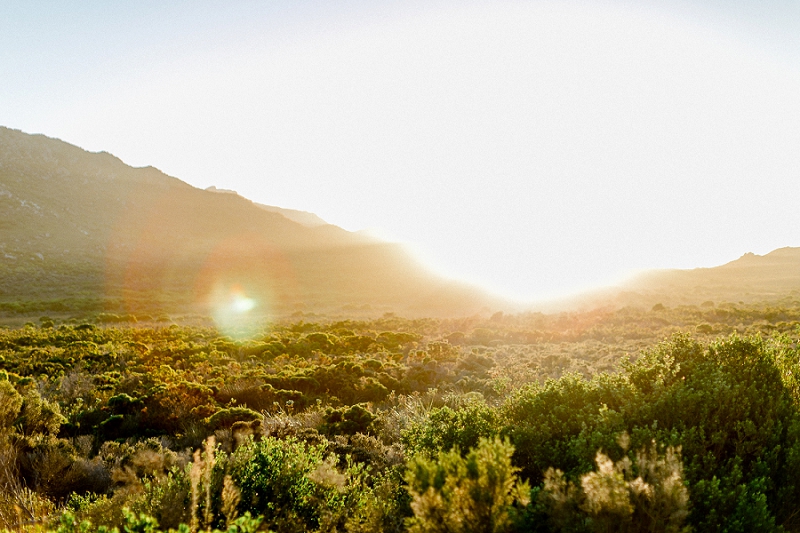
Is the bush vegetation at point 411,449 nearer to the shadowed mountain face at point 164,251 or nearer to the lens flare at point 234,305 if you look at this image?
the lens flare at point 234,305

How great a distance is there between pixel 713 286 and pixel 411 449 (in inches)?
3298

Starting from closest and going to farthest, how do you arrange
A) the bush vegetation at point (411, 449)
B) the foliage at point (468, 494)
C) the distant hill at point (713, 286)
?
the foliage at point (468, 494) → the bush vegetation at point (411, 449) → the distant hill at point (713, 286)

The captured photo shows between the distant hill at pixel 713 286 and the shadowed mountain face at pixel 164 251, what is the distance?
17.2 meters

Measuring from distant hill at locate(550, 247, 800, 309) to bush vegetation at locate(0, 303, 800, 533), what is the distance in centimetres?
4534

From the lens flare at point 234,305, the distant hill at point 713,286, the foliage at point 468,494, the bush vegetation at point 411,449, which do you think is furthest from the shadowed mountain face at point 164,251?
the foliage at point 468,494

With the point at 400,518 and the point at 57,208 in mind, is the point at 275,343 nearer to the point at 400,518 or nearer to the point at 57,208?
the point at 400,518

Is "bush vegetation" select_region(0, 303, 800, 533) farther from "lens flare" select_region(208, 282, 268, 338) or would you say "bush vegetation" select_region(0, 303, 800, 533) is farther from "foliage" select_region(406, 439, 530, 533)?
"lens flare" select_region(208, 282, 268, 338)

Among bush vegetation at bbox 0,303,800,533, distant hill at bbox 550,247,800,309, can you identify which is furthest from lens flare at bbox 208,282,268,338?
distant hill at bbox 550,247,800,309

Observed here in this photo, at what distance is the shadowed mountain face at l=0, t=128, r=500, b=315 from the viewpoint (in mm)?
56219

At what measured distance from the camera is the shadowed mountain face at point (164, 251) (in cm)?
5622

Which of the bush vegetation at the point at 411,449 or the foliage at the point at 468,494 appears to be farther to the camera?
the bush vegetation at the point at 411,449

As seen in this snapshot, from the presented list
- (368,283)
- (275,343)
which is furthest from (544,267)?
(275,343)

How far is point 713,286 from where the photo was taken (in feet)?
232

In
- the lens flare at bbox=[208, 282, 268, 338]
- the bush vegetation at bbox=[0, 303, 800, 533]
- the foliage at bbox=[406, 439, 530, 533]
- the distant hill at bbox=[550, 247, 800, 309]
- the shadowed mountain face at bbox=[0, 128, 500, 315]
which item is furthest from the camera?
the shadowed mountain face at bbox=[0, 128, 500, 315]
